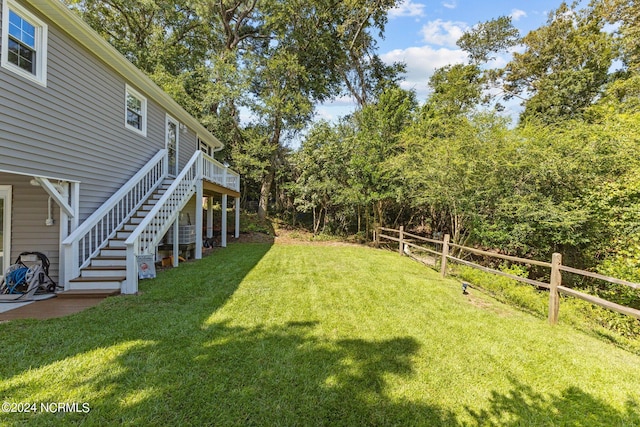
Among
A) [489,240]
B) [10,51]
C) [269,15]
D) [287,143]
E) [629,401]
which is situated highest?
[269,15]

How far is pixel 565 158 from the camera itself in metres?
7.86

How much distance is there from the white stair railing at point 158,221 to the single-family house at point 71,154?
2cm

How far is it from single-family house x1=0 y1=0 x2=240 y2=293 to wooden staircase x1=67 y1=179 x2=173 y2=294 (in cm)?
2

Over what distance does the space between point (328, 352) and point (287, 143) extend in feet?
53.7

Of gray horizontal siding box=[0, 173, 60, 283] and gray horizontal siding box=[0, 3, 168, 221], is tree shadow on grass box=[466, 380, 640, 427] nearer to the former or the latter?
gray horizontal siding box=[0, 3, 168, 221]

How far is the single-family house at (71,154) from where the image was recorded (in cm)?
421

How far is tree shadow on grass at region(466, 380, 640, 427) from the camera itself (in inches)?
90.0

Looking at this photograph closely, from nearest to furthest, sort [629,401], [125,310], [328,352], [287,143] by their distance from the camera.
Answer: [629,401], [328,352], [125,310], [287,143]

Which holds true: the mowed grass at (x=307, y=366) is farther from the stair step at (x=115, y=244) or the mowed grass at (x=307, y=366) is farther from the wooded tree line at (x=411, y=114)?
the wooded tree line at (x=411, y=114)

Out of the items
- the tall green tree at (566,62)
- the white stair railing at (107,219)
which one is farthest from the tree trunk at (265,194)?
the tall green tree at (566,62)

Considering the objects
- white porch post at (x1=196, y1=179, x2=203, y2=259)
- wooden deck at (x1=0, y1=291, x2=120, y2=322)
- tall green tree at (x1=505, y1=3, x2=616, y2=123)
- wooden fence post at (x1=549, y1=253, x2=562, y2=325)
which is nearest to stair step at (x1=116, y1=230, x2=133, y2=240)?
wooden deck at (x1=0, y1=291, x2=120, y2=322)

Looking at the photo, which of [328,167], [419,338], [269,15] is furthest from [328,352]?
[269,15]

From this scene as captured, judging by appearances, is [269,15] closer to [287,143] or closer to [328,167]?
[287,143]

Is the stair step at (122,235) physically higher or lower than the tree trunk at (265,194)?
lower
